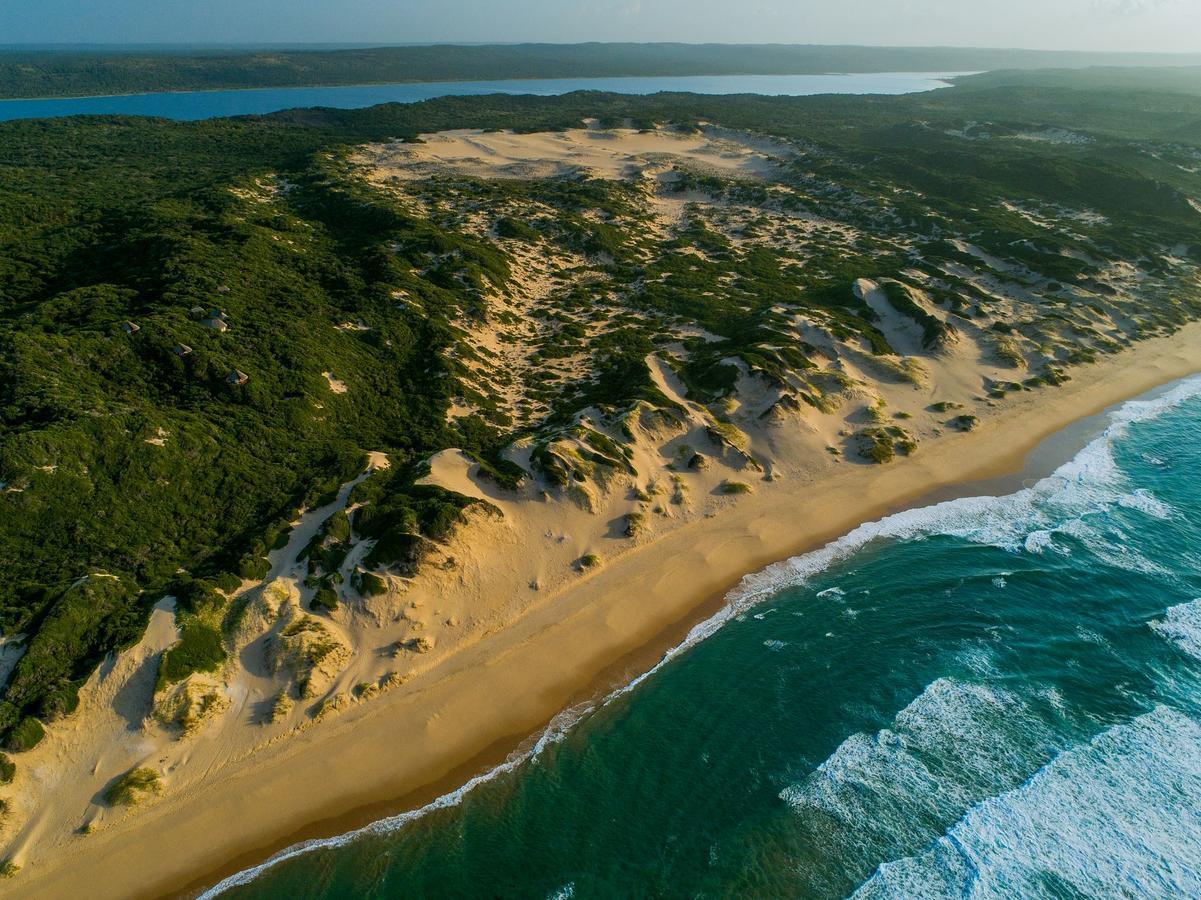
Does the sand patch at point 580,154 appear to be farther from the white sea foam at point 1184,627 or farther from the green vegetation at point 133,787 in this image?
the green vegetation at point 133,787

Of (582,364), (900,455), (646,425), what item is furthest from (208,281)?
(900,455)

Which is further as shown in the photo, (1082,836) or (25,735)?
(25,735)

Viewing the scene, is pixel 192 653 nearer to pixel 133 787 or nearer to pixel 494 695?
pixel 133 787

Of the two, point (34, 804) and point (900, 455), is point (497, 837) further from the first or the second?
point (900, 455)

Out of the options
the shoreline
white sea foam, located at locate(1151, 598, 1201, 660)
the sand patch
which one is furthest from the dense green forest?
white sea foam, located at locate(1151, 598, 1201, 660)

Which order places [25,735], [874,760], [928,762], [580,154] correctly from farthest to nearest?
[580,154] → [874,760] → [928,762] → [25,735]

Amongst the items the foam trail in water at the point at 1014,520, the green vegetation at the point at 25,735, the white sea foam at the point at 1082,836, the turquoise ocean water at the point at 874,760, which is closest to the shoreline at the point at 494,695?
the foam trail in water at the point at 1014,520

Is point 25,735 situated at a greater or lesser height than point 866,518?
greater

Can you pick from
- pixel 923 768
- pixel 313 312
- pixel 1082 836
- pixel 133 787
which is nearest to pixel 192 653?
pixel 133 787
